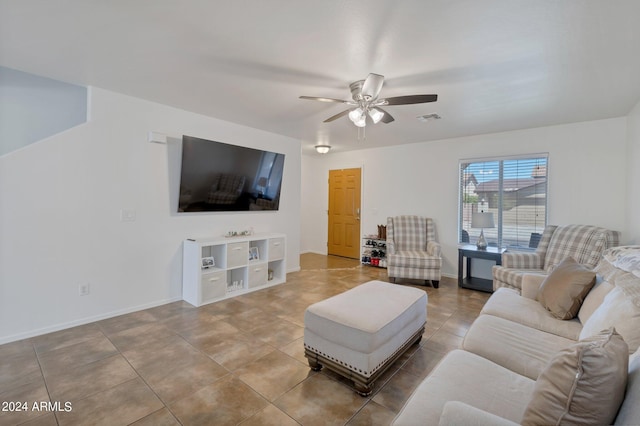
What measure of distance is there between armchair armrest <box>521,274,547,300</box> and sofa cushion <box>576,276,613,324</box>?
48 cm

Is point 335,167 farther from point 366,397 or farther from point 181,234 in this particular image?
point 366,397

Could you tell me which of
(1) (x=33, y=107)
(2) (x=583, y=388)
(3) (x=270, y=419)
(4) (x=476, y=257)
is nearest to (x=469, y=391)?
(2) (x=583, y=388)

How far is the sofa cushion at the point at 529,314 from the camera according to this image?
193 cm

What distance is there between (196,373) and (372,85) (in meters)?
2.66

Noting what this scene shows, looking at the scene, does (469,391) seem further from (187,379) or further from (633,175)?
(633,175)

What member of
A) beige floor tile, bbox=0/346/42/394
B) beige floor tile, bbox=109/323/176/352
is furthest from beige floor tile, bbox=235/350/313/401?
beige floor tile, bbox=0/346/42/394

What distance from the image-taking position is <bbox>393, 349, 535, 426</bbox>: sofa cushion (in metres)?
1.14

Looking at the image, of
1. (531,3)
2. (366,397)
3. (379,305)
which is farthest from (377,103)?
(366,397)

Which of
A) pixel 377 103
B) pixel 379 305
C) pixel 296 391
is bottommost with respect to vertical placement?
pixel 296 391

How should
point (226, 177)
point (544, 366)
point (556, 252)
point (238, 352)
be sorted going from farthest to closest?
point (226, 177) < point (556, 252) < point (238, 352) < point (544, 366)

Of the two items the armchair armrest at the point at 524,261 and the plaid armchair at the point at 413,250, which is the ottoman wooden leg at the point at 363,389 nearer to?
the plaid armchair at the point at 413,250

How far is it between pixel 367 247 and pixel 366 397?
4.08m

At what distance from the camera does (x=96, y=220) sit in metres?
3.00

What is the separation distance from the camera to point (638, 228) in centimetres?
307
